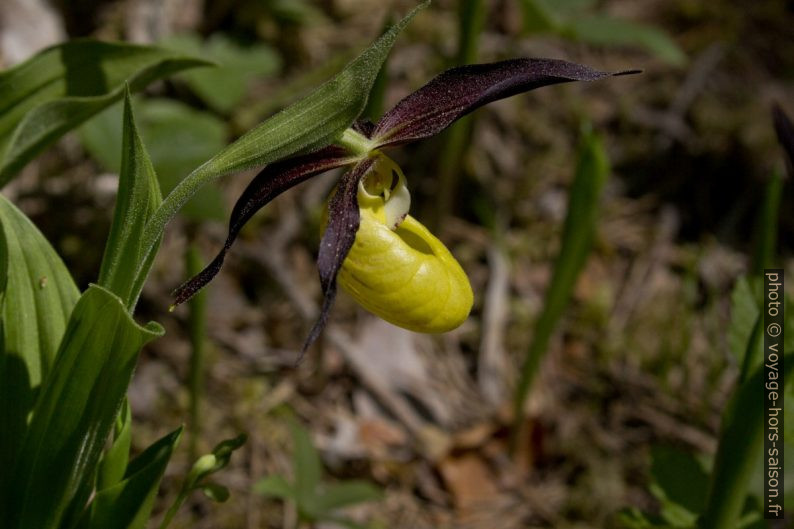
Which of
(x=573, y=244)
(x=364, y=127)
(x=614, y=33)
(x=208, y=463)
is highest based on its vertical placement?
(x=614, y=33)

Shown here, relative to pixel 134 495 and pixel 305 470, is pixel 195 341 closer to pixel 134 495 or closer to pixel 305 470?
pixel 305 470

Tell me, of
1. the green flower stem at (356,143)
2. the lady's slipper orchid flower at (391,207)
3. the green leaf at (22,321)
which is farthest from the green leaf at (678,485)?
the green leaf at (22,321)

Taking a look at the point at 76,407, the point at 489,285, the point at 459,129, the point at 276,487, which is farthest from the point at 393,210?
the point at 489,285

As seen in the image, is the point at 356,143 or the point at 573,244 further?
the point at 573,244

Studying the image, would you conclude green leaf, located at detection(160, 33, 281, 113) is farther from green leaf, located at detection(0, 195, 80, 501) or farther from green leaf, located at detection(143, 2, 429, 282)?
green leaf, located at detection(143, 2, 429, 282)

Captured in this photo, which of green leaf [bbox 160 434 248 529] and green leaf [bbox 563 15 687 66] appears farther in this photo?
green leaf [bbox 563 15 687 66]

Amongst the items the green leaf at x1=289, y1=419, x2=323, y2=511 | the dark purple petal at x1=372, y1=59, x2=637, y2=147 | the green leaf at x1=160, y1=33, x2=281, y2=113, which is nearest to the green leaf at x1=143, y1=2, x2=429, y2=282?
Answer: the dark purple petal at x1=372, y1=59, x2=637, y2=147

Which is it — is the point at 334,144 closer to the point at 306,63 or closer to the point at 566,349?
the point at 566,349
